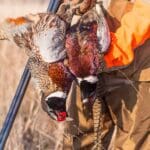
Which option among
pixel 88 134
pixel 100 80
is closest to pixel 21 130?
pixel 88 134

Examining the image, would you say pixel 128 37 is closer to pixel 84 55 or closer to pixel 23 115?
pixel 84 55

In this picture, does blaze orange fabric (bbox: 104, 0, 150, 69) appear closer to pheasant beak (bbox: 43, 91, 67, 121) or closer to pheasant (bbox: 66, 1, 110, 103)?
pheasant (bbox: 66, 1, 110, 103)

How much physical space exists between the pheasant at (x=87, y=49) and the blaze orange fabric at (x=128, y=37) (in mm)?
27

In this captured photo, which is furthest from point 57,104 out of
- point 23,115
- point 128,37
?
point 23,115

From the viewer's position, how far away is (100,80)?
95.7 inches

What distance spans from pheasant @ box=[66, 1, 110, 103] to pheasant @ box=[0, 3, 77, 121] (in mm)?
24

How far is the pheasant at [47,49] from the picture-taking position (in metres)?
2.24

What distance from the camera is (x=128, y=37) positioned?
2.32 metres

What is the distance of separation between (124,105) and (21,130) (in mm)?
1169

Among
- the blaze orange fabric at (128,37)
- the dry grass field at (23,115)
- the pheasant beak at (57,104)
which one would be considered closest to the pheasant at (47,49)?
the pheasant beak at (57,104)

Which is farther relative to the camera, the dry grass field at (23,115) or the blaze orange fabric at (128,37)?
the dry grass field at (23,115)

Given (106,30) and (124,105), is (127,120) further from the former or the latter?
(106,30)

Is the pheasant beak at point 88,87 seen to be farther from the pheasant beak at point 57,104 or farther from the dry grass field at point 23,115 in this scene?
the dry grass field at point 23,115

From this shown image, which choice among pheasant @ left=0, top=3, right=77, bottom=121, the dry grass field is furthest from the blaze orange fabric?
the dry grass field
